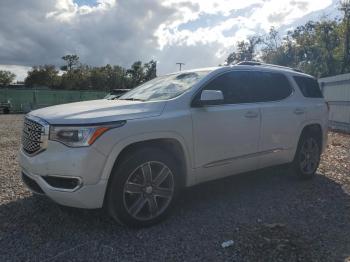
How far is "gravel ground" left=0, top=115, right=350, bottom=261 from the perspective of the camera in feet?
10.3

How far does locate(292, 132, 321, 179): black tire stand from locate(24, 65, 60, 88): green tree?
208 ft

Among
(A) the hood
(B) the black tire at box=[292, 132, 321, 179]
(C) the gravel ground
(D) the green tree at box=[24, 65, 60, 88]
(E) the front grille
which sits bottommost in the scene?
(C) the gravel ground

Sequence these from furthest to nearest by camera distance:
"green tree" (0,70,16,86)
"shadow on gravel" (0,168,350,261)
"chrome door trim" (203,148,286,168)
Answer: "green tree" (0,70,16,86), "chrome door trim" (203,148,286,168), "shadow on gravel" (0,168,350,261)

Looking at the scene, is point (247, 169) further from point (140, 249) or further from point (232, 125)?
point (140, 249)

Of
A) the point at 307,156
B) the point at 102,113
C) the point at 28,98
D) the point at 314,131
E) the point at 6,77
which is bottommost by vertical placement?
the point at 307,156

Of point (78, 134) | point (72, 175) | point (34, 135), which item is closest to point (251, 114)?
point (78, 134)

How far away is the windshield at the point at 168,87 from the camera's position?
413 centimetres

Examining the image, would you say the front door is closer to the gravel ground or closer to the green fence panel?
the gravel ground

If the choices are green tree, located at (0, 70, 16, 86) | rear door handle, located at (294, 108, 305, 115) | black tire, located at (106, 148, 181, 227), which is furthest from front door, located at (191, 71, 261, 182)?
green tree, located at (0, 70, 16, 86)

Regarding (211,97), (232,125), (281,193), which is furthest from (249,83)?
(281,193)

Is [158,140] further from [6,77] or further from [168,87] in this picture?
[6,77]

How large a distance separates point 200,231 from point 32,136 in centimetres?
208

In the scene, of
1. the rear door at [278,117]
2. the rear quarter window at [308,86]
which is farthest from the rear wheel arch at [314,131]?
the rear quarter window at [308,86]

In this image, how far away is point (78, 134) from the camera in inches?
127
